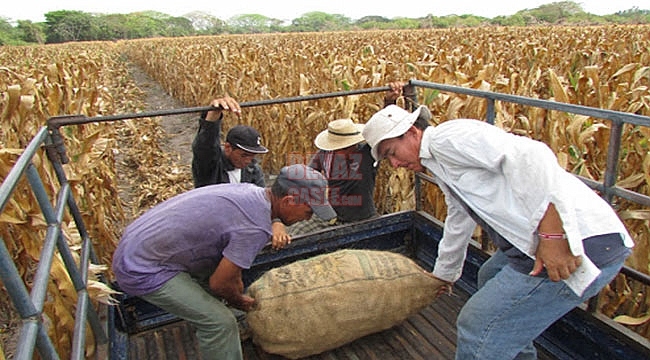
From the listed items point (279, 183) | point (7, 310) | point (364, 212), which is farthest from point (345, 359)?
point (7, 310)

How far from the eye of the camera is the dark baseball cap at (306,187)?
229 centimetres

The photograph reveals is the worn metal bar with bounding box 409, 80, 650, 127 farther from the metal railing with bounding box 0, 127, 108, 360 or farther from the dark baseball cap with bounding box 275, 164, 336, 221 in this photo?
the metal railing with bounding box 0, 127, 108, 360

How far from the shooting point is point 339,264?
2.77 meters

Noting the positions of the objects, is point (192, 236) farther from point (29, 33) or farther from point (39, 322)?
point (29, 33)

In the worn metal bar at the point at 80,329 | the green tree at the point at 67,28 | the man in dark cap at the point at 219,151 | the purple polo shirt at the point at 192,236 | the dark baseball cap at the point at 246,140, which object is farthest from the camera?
the green tree at the point at 67,28

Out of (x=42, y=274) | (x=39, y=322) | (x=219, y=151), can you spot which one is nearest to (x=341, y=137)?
(x=219, y=151)

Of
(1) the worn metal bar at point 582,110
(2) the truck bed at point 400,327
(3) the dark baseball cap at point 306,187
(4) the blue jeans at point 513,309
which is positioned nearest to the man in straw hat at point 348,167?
(2) the truck bed at point 400,327

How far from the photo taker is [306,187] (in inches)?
90.8

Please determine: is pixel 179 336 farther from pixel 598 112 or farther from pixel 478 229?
pixel 598 112

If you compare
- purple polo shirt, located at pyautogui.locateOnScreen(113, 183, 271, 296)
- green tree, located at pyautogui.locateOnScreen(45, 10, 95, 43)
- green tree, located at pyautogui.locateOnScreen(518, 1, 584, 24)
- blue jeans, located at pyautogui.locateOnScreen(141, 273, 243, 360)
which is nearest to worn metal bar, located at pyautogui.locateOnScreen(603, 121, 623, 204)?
purple polo shirt, located at pyautogui.locateOnScreen(113, 183, 271, 296)

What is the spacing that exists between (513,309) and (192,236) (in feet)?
5.15

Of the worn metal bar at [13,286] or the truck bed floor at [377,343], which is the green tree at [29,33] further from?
the worn metal bar at [13,286]

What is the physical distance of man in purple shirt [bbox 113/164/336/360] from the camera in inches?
89.3

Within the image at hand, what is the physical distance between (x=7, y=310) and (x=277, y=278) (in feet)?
8.85
